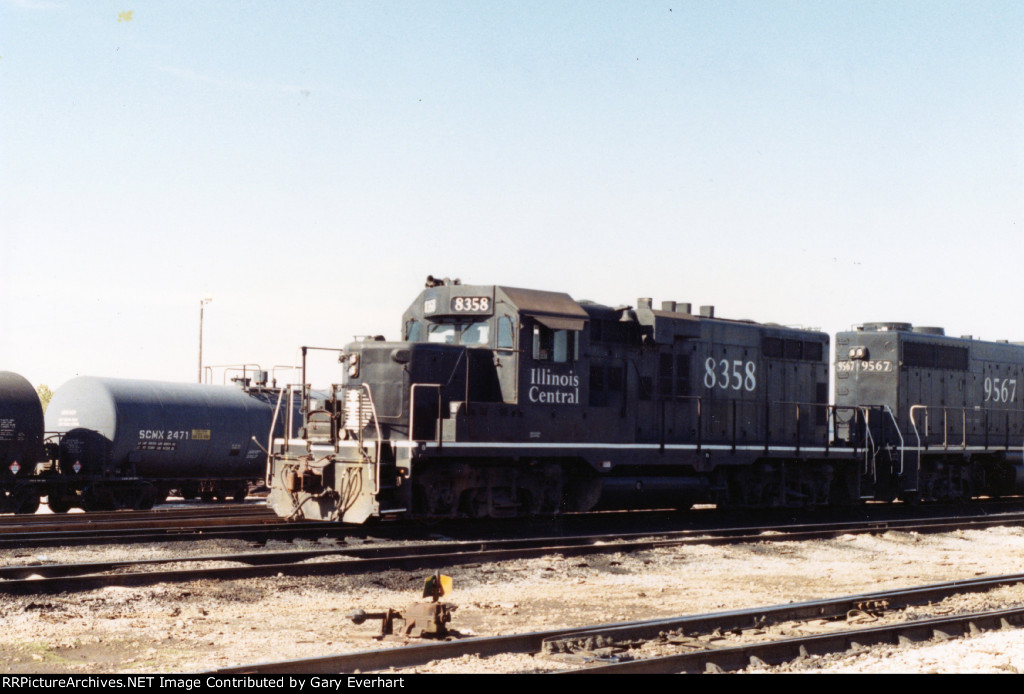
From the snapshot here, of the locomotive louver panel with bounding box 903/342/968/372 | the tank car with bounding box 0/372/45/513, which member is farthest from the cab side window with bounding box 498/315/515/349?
the locomotive louver panel with bounding box 903/342/968/372

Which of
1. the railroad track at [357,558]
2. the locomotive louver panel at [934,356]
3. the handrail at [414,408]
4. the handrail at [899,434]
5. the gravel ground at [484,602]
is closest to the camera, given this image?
the gravel ground at [484,602]

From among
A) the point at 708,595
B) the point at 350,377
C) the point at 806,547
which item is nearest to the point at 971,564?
the point at 806,547

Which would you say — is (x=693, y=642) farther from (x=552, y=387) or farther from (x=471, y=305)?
(x=471, y=305)

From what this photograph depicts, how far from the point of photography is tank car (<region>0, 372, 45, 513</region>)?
65.0 ft

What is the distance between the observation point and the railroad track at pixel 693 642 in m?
6.66

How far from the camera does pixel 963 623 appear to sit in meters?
8.66

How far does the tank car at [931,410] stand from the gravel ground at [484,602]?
6075mm

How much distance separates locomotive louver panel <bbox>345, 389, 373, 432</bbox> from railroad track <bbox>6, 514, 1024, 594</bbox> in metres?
1.93

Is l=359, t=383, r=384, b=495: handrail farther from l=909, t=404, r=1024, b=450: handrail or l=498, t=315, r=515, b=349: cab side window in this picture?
l=909, t=404, r=1024, b=450: handrail

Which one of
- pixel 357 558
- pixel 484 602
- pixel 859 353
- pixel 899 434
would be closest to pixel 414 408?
pixel 357 558

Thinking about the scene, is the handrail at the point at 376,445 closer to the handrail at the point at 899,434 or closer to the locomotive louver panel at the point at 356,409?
the locomotive louver panel at the point at 356,409

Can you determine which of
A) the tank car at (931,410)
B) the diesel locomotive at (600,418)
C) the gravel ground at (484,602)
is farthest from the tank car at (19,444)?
the tank car at (931,410)
